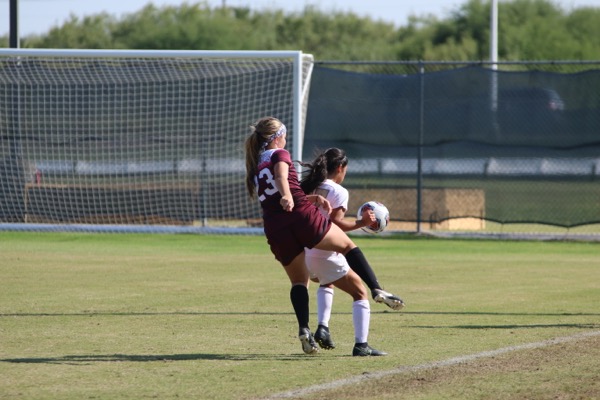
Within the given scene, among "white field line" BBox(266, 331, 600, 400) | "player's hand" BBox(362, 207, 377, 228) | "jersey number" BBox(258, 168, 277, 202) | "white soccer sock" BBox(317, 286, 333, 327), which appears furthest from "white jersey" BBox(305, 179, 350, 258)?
"white field line" BBox(266, 331, 600, 400)

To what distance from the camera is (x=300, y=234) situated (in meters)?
7.51

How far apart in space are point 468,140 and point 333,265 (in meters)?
12.0

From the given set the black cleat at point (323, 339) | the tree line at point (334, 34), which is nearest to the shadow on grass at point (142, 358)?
the black cleat at point (323, 339)

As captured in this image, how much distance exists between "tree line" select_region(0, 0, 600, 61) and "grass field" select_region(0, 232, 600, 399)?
37.8 m

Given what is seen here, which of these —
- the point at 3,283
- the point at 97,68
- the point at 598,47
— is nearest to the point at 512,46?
the point at 598,47

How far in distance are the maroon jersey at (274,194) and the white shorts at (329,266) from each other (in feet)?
1.26

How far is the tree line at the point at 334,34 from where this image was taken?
52.9 meters

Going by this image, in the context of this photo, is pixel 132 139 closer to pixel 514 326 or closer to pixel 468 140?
pixel 468 140

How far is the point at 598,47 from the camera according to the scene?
5244 centimetres

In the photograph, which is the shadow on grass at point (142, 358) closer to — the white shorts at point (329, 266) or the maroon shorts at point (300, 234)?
the white shorts at point (329, 266)

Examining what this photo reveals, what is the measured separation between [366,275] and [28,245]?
35.8 feet

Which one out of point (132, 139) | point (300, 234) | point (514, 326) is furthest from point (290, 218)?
point (132, 139)

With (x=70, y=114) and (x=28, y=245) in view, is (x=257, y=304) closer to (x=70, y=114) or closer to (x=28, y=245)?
(x=28, y=245)

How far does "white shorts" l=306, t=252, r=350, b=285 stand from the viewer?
7723mm
